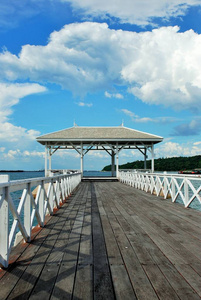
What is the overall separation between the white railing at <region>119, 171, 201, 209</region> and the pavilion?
3244 millimetres

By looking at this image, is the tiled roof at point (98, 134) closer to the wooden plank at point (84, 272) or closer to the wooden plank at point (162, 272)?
the wooden plank at point (84, 272)

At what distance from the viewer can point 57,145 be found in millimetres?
22266

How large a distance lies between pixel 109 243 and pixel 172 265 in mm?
1105

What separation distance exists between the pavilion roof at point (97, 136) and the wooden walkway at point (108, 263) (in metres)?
16.7

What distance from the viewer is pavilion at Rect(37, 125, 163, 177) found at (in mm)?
21578

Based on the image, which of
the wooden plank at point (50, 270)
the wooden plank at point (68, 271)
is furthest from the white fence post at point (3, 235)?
the wooden plank at point (68, 271)

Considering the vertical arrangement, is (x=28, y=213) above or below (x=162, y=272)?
above

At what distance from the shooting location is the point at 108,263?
9.56 feet


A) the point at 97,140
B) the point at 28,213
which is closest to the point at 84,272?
the point at 28,213

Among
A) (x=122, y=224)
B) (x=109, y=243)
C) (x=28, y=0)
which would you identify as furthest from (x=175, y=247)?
(x=28, y=0)

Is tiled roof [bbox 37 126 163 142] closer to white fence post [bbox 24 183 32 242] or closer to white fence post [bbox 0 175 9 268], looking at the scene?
white fence post [bbox 24 183 32 242]

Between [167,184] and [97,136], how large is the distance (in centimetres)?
1333

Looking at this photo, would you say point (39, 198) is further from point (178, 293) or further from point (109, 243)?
point (178, 293)

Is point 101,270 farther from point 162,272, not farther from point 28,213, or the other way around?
point 28,213
